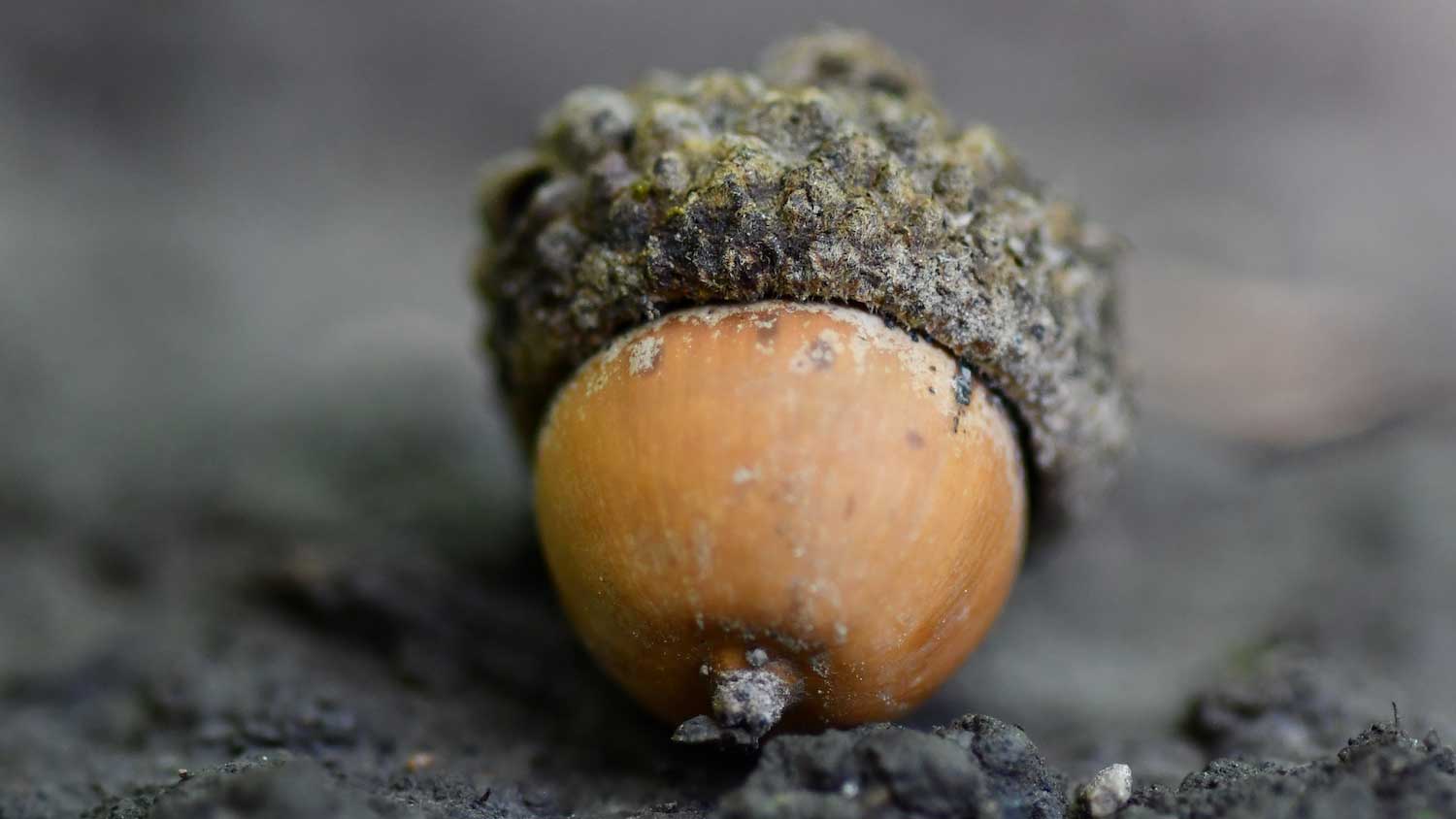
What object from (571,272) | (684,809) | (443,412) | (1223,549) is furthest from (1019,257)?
(443,412)

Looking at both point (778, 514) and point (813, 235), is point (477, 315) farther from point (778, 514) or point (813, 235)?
point (778, 514)

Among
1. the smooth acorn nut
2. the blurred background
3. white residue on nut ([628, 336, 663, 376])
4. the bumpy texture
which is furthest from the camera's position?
the blurred background

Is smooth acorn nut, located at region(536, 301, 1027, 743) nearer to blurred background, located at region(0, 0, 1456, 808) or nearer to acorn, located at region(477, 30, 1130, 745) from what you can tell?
acorn, located at region(477, 30, 1130, 745)

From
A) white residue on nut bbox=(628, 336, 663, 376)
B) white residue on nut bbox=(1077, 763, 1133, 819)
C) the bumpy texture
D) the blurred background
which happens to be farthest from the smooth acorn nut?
the blurred background

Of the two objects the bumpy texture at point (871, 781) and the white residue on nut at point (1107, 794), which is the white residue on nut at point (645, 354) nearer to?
the bumpy texture at point (871, 781)

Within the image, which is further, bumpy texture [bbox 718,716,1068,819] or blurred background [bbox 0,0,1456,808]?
blurred background [bbox 0,0,1456,808]

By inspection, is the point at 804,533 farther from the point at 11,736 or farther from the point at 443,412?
the point at 443,412

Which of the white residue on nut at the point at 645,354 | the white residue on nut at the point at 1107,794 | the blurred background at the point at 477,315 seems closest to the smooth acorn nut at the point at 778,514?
the white residue on nut at the point at 645,354

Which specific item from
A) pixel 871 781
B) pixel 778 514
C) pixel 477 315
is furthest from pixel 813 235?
pixel 477 315
